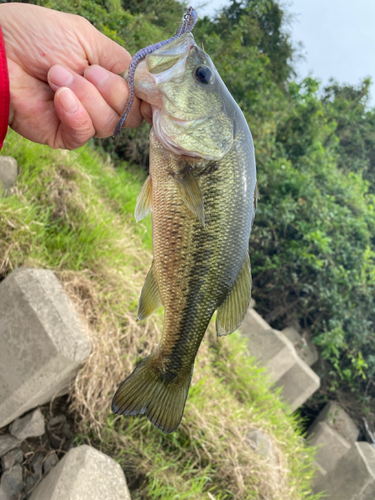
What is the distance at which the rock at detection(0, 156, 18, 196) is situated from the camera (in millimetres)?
2609

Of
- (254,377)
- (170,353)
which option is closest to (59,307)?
(170,353)

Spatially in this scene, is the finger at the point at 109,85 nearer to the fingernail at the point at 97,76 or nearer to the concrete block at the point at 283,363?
the fingernail at the point at 97,76

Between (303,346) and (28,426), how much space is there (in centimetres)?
479

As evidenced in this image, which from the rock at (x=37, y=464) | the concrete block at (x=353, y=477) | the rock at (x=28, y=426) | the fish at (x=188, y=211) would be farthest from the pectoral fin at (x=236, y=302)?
the concrete block at (x=353, y=477)

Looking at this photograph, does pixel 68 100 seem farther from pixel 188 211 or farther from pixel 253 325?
pixel 253 325

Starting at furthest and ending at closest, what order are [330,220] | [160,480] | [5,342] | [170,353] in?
[330,220], [160,480], [5,342], [170,353]

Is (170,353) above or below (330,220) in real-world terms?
below

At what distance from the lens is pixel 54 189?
9.66ft

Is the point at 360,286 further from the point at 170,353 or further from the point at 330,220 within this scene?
the point at 170,353

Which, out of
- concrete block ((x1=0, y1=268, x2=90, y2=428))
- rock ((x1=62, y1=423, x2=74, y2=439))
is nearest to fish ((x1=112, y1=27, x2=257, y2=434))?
concrete block ((x1=0, y1=268, x2=90, y2=428))

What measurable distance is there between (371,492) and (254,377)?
82.1 inches

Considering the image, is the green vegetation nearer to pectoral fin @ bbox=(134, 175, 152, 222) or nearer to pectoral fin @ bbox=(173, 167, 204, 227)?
pectoral fin @ bbox=(134, 175, 152, 222)

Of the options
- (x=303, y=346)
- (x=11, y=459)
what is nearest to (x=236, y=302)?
(x=11, y=459)

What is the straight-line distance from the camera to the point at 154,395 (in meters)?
1.31
